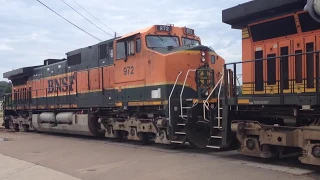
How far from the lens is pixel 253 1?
8828mm

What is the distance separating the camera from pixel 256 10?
28.9 ft

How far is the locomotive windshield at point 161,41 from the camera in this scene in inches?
495

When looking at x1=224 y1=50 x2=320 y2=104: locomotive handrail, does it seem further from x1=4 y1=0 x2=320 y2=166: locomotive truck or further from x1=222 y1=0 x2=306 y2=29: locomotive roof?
x1=222 y1=0 x2=306 y2=29: locomotive roof

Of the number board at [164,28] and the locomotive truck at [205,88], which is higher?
the number board at [164,28]

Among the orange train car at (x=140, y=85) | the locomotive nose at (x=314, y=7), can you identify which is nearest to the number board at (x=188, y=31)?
the orange train car at (x=140, y=85)

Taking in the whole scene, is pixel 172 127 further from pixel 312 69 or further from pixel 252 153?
pixel 312 69

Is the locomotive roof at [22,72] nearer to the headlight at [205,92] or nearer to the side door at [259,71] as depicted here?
the headlight at [205,92]

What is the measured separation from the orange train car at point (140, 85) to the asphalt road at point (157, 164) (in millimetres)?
974

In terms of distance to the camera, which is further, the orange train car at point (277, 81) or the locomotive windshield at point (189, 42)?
the locomotive windshield at point (189, 42)

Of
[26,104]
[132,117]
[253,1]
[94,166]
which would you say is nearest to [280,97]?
[253,1]

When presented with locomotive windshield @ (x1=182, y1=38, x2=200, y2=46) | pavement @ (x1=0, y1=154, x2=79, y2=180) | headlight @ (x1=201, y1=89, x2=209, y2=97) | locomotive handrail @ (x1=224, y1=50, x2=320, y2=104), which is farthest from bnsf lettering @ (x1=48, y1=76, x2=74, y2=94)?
locomotive handrail @ (x1=224, y1=50, x2=320, y2=104)

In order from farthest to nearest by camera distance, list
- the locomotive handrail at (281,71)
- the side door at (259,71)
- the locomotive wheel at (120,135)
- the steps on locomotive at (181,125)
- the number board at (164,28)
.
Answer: the locomotive wheel at (120,135)
the number board at (164,28)
the steps on locomotive at (181,125)
the side door at (259,71)
the locomotive handrail at (281,71)

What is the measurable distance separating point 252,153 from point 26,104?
1710cm

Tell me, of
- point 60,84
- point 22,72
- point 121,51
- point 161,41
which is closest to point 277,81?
point 161,41
